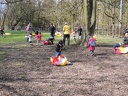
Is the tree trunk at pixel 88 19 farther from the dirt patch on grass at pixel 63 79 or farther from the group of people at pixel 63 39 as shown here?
the dirt patch on grass at pixel 63 79

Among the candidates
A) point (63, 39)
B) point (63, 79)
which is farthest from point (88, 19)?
point (63, 79)

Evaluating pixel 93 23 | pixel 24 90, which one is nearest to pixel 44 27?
pixel 93 23

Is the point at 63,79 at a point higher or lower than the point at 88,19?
lower

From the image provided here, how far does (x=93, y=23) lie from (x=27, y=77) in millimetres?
13623

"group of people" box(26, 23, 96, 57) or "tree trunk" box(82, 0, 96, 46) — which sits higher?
"tree trunk" box(82, 0, 96, 46)

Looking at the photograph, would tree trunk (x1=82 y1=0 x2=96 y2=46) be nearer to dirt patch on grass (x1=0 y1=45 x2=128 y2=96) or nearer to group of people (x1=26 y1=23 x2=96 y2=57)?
group of people (x1=26 y1=23 x2=96 y2=57)

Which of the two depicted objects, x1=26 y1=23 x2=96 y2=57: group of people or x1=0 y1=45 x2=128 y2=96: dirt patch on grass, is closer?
x1=0 y1=45 x2=128 y2=96: dirt patch on grass

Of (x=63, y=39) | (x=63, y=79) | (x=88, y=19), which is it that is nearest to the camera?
(x=63, y=79)

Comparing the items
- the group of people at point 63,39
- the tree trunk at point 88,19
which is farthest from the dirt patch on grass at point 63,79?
the tree trunk at point 88,19

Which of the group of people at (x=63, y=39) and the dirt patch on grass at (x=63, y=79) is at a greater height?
the group of people at (x=63, y=39)

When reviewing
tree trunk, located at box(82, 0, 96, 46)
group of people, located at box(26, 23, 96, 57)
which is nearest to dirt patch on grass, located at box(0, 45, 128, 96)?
group of people, located at box(26, 23, 96, 57)

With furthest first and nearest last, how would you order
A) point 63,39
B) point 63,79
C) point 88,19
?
point 63,39 < point 88,19 < point 63,79

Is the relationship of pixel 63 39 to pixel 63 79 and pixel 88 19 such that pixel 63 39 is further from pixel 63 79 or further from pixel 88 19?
pixel 63 79

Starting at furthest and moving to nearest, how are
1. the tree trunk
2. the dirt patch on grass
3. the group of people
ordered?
the tree trunk
the group of people
the dirt patch on grass
